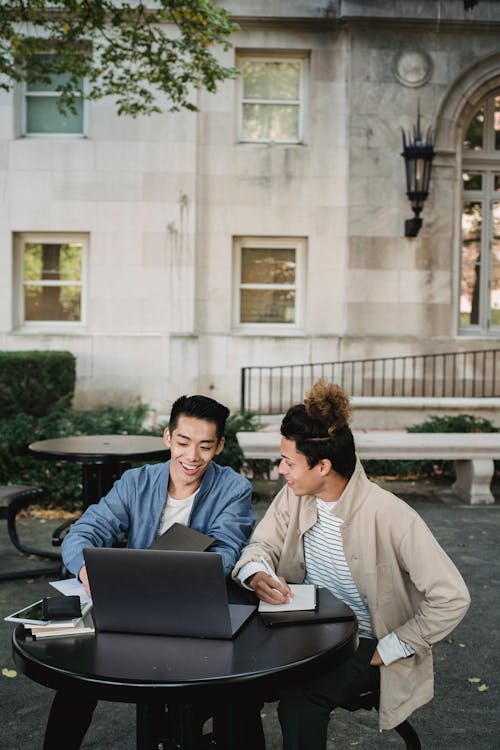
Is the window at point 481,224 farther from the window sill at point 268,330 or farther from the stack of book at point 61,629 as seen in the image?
the stack of book at point 61,629

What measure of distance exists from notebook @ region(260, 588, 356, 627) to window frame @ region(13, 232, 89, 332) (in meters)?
12.8

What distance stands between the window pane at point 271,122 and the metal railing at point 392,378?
13.9ft

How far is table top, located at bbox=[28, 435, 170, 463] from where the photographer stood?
6074 mm

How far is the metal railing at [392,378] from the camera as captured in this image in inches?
574

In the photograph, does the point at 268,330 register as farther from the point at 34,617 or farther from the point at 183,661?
the point at 183,661

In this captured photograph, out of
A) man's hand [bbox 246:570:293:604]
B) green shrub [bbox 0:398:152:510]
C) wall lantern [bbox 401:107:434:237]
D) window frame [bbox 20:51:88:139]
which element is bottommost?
green shrub [bbox 0:398:152:510]

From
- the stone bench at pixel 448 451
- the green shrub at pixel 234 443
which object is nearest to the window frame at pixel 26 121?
the green shrub at pixel 234 443

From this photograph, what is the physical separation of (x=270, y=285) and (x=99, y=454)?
31.7 feet

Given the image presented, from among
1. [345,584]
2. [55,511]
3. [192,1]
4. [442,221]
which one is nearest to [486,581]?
[345,584]

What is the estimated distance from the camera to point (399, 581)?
3.11m

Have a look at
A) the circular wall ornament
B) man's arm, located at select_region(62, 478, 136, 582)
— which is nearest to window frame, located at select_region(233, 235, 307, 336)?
the circular wall ornament

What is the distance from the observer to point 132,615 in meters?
2.59

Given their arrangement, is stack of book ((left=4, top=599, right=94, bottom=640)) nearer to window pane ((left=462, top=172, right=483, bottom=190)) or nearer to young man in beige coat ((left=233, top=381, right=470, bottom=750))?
young man in beige coat ((left=233, top=381, right=470, bottom=750))

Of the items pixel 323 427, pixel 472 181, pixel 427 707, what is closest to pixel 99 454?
pixel 427 707
